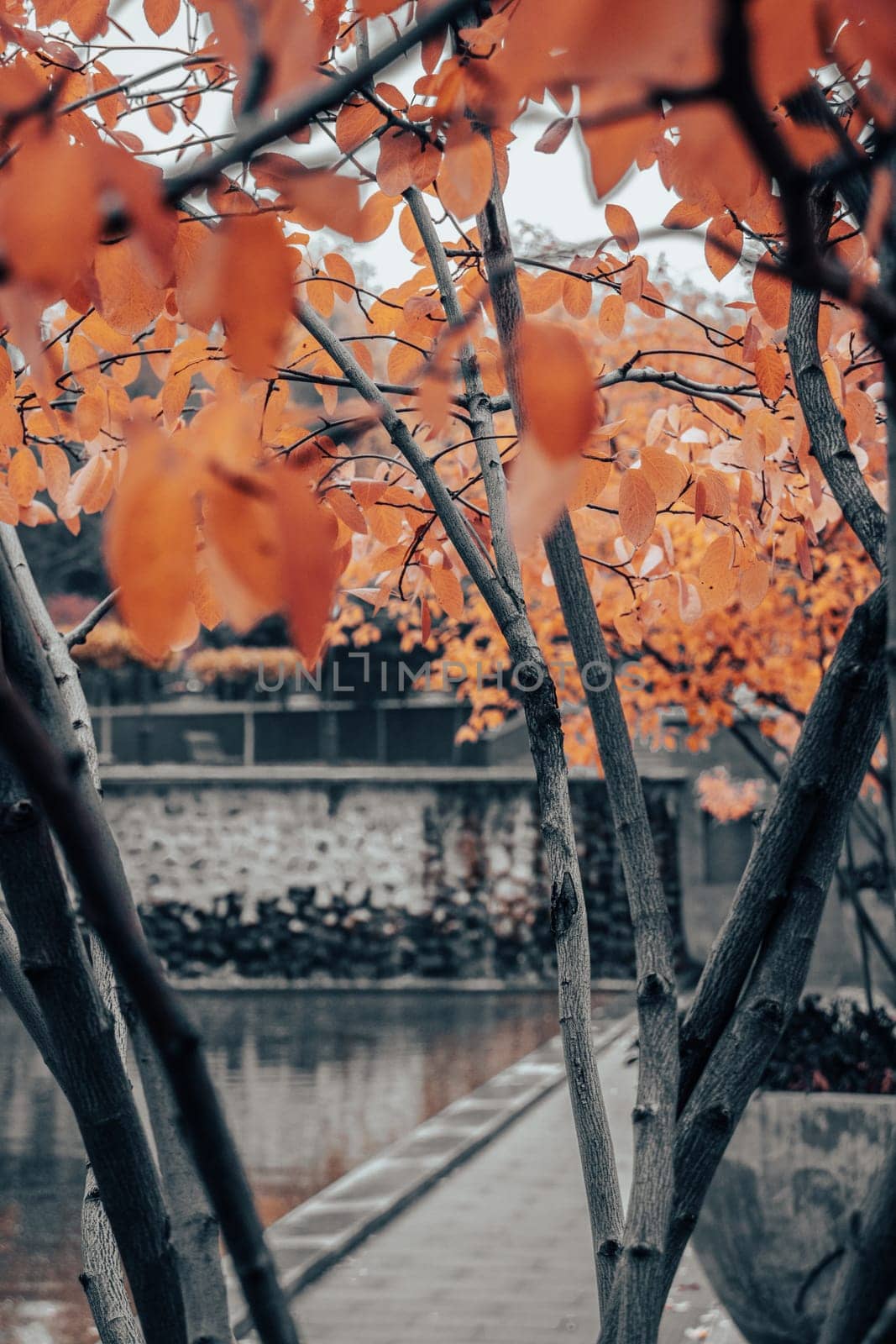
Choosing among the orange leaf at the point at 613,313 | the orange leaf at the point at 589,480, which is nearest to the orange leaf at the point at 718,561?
the orange leaf at the point at 589,480

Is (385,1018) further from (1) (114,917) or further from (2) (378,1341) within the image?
(1) (114,917)

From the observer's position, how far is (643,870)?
1522 mm

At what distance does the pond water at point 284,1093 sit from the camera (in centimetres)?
668

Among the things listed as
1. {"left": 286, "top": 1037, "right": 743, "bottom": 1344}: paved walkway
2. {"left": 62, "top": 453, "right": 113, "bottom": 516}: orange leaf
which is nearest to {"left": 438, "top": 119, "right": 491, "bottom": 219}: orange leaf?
{"left": 62, "top": 453, "right": 113, "bottom": 516}: orange leaf

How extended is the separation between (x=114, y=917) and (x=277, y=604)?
0.19 meters

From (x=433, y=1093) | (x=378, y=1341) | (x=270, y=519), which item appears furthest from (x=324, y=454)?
(x=433, y=1093)

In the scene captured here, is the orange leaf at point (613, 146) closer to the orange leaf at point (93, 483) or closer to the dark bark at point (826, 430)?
the dark bark at point (826, 430)

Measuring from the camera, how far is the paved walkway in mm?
4973

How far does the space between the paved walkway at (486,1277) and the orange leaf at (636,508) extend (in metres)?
3.62

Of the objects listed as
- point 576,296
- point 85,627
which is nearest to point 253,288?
point 85,627

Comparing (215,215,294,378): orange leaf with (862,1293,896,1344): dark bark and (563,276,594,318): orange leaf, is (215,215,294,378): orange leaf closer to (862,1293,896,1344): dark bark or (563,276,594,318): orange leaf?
(862,1293,896,1344): dark bark

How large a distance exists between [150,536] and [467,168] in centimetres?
69

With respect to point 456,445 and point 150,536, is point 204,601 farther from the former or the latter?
point 150,536

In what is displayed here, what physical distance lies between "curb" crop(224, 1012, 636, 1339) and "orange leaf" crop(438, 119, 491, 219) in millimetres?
3533
